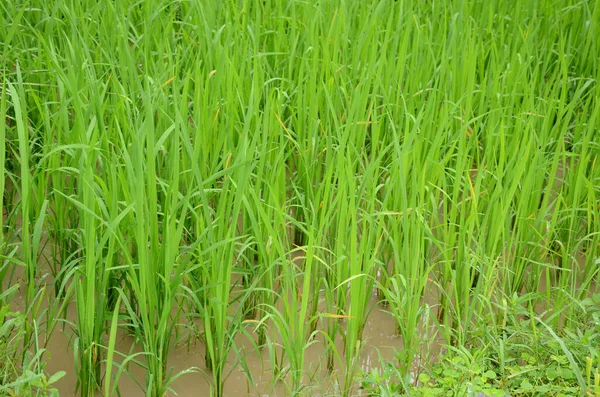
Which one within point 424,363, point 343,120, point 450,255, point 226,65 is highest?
point 226,65

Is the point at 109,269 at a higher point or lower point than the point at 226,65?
lower

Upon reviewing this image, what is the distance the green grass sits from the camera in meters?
1.92

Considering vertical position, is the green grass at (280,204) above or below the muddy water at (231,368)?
above

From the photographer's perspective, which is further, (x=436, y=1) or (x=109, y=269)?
(x=436, y=1)

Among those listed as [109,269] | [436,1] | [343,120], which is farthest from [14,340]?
[436,1]

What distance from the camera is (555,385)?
197 cm

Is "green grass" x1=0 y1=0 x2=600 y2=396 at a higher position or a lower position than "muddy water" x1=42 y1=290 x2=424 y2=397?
higher

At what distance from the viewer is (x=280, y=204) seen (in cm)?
226

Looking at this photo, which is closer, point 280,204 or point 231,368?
point 231,368

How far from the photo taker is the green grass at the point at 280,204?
6.31 ft

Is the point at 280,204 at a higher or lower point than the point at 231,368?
higher

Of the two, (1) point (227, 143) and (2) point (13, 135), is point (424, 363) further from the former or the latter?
(2) point (13, 135)

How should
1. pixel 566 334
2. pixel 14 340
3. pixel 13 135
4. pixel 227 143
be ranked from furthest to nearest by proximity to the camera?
pixel 13 135 < pixel 227 143 < pixel 566 334 < pixel 14 340

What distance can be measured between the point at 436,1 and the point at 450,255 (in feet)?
4.89
